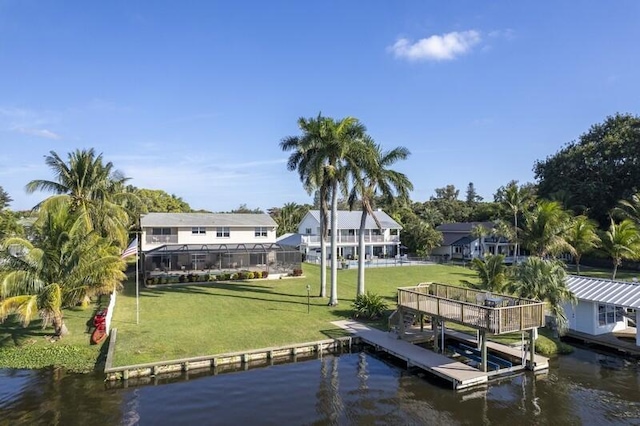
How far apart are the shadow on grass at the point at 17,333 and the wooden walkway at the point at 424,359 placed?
14653 mm

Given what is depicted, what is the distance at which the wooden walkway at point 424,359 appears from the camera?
50.8 ft

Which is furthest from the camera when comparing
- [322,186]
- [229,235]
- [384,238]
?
[384,238]

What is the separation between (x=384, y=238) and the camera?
55.6 metres

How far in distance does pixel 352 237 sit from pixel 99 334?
124 feet

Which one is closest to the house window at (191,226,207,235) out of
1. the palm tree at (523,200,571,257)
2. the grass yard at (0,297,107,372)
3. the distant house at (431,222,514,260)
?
the grass yard at (0,297,107,372)

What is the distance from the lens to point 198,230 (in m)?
40.9

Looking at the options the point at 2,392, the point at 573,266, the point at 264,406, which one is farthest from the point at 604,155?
the point at 2,392

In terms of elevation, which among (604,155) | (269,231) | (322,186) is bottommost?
(269,231)

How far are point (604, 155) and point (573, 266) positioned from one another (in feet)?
45.7

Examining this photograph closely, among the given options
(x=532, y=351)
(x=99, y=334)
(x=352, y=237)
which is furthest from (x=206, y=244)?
(x=532, y=351)

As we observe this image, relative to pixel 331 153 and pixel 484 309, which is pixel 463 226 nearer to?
pixel 331 153

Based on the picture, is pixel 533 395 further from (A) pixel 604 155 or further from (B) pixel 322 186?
(A) pixel 604 155

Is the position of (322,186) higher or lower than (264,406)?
higher

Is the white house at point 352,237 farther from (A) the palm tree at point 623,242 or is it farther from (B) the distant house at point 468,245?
(A) the palm tree at point 623,242
